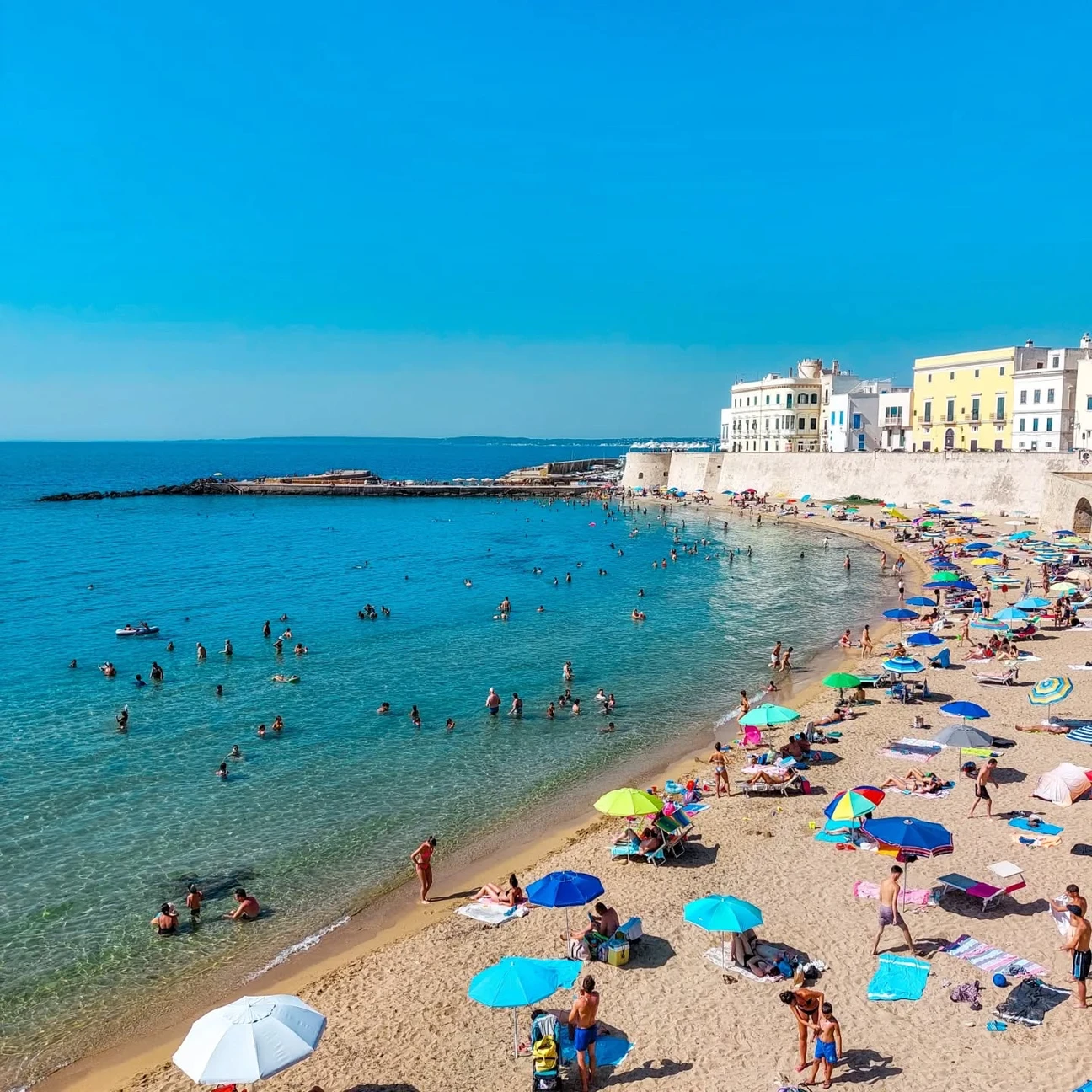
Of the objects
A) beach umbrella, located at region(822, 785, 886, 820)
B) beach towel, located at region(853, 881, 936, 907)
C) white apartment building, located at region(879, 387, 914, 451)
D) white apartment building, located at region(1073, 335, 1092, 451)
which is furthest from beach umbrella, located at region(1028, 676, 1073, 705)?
white apartment building, located at region(879, 387, 914, 451)

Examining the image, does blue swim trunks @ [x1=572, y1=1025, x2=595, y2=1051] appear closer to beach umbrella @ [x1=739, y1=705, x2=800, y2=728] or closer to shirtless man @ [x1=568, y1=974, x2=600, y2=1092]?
shirtless man @ [x1=568, y1=974, x2=600, y2=1092]

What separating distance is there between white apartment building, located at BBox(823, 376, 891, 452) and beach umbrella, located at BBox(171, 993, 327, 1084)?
74139 mm

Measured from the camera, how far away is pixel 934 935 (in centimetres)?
1141

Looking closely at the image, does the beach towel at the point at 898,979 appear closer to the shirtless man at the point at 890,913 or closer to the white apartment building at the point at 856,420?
the shirtless man at the point at 890,913

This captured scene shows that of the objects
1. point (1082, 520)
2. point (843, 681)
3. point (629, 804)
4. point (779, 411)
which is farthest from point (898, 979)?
point (779, 411)

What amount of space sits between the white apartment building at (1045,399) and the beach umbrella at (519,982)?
54563 millimetres

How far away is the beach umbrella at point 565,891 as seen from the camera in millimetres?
11438

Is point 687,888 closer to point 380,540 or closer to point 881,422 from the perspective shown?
point 380,540

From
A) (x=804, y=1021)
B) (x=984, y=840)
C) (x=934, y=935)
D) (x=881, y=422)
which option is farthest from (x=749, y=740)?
(x=881, y=422)

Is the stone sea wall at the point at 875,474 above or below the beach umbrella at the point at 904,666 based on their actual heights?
above

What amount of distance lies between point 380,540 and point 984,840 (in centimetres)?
5630

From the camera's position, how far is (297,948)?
43.2ft

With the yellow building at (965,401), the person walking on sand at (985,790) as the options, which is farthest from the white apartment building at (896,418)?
the person walking on sand at (985,790)

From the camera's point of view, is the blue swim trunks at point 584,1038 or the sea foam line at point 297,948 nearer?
the blue swim trunks at point 584,1038
